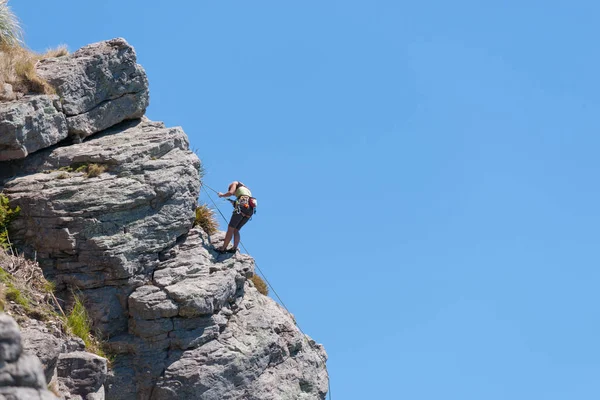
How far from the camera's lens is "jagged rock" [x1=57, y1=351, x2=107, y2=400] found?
60.4 ft

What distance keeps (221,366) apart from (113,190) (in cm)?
467

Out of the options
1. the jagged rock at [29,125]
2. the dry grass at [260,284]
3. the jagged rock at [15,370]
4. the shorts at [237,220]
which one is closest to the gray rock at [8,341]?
the jagged rock at [15,370]

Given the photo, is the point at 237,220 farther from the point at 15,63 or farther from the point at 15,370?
the point at 15,370

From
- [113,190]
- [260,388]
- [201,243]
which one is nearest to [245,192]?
[201,243]

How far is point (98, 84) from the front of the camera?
24.2 metres

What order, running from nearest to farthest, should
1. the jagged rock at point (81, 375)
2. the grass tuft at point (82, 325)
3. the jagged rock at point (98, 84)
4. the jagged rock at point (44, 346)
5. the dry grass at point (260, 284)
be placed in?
1. the jagged rock at point (44, 346)
2. the jagged rock at point (81, 375)
3. the grass tuft at point (82, 325)
4. the jagged rock at point (98, 84)
5. the dry grass at point (260, 284)

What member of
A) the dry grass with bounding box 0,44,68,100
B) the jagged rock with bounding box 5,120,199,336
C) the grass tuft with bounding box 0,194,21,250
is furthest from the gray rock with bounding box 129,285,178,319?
the dry grass with bounding box 0,44,68,100

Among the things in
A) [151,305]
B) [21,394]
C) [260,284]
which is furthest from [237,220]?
[21,394]

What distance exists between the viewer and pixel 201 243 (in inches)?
894

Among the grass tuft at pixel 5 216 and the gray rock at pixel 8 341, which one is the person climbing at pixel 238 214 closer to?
the grass tuft at pixel 5 216

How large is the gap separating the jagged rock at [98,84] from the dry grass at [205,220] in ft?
A: 10.7

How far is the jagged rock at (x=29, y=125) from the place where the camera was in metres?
21.5

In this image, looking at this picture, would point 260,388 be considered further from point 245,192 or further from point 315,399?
point 245,192

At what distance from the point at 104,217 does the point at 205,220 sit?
3.04m
